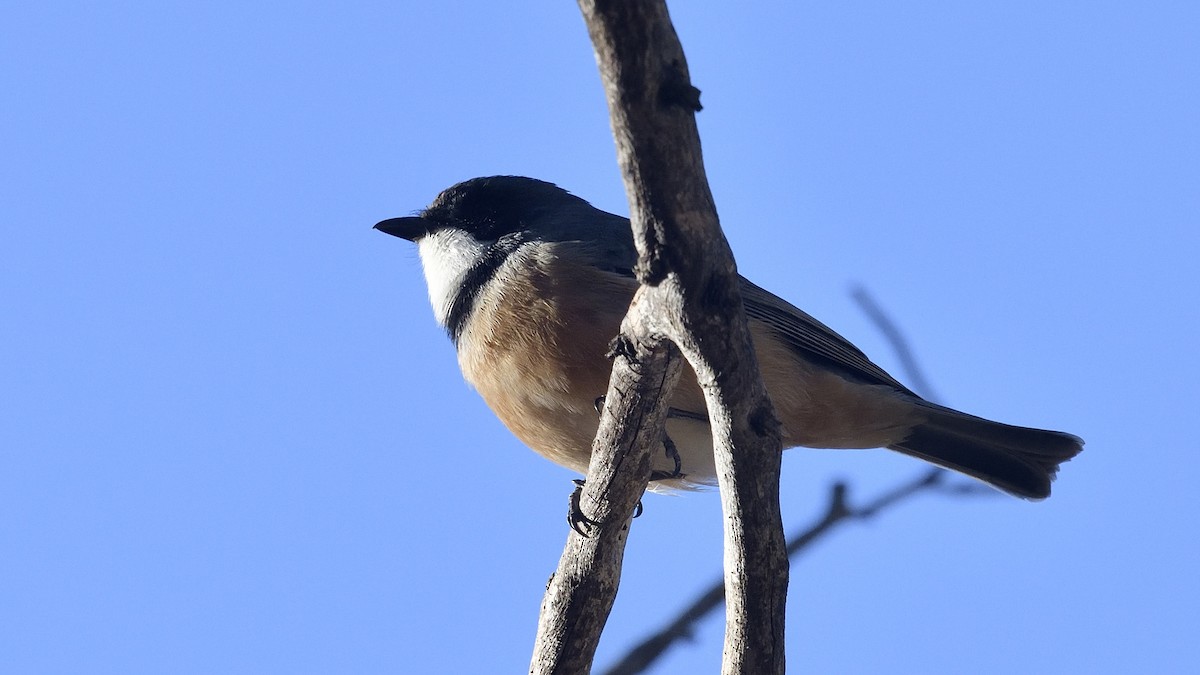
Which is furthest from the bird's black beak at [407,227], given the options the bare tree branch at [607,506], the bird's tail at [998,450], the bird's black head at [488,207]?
the bare tree branch at [607,506]

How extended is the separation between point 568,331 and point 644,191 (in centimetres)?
252

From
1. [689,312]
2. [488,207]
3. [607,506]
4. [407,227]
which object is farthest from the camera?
[407,227]

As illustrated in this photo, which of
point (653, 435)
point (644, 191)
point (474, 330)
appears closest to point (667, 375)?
point (653, 435)

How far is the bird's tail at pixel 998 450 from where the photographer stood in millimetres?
6367

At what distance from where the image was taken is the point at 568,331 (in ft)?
17.8

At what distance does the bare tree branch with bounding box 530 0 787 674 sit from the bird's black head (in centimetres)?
286

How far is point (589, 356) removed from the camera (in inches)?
210

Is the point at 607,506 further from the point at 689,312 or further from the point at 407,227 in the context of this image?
the point at 407,227

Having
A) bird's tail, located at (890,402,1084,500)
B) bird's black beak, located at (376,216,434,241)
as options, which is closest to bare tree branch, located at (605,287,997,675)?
bird's tail, located at (890,402,1084,500)

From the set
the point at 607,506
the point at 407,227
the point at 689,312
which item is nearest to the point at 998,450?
the point at 607,506

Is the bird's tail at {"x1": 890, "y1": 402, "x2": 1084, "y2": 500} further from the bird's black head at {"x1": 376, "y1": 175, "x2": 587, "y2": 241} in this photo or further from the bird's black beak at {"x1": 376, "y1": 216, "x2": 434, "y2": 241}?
the bird's black beak at {"x1": 376, "y1": 216, "x2": 434, "y2": 241}

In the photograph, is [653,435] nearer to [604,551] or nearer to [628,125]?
[604,551]

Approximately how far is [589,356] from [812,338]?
135 cm

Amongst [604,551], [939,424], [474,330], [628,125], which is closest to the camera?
[628,125]
